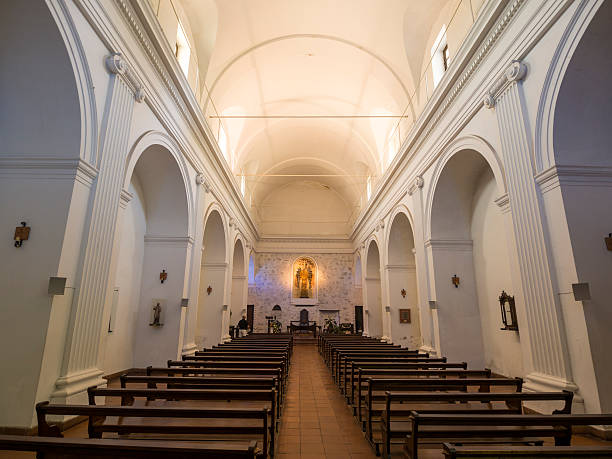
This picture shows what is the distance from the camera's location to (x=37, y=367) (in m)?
4.20

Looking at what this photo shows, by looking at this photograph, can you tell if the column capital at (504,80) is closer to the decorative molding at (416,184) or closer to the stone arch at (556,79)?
the stone arch at (556,79)

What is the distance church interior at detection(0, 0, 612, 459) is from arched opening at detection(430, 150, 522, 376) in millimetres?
51

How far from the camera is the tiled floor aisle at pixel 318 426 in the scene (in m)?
4.06

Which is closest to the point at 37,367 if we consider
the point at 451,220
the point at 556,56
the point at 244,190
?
the point at 556,56

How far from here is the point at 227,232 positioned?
13.5 meters

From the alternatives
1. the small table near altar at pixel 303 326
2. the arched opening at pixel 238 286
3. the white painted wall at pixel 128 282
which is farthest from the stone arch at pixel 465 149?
the small table near altar at pixel 303 326

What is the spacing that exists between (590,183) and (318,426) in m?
4.75

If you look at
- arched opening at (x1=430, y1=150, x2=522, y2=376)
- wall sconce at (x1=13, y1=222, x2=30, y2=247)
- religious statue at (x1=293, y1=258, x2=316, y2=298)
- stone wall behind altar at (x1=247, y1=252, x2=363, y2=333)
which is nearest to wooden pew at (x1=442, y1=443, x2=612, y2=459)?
wall sconce at (x1=13, y1=222, x2=30, y2=247)

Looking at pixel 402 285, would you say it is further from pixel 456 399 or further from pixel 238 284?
pixel 456 399

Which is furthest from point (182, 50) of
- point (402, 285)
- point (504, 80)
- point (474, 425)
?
point (402, 285)

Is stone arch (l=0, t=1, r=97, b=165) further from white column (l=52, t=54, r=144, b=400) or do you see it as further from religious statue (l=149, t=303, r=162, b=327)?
religious statue (l=149, t=303, r=162, b=327)

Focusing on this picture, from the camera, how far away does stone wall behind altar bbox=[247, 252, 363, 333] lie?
2136 cm

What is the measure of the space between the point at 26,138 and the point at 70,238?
1.50m

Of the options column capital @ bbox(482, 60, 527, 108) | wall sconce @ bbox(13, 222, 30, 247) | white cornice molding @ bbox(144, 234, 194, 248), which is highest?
column capital @ bbox(482, 60, 527, 108)
